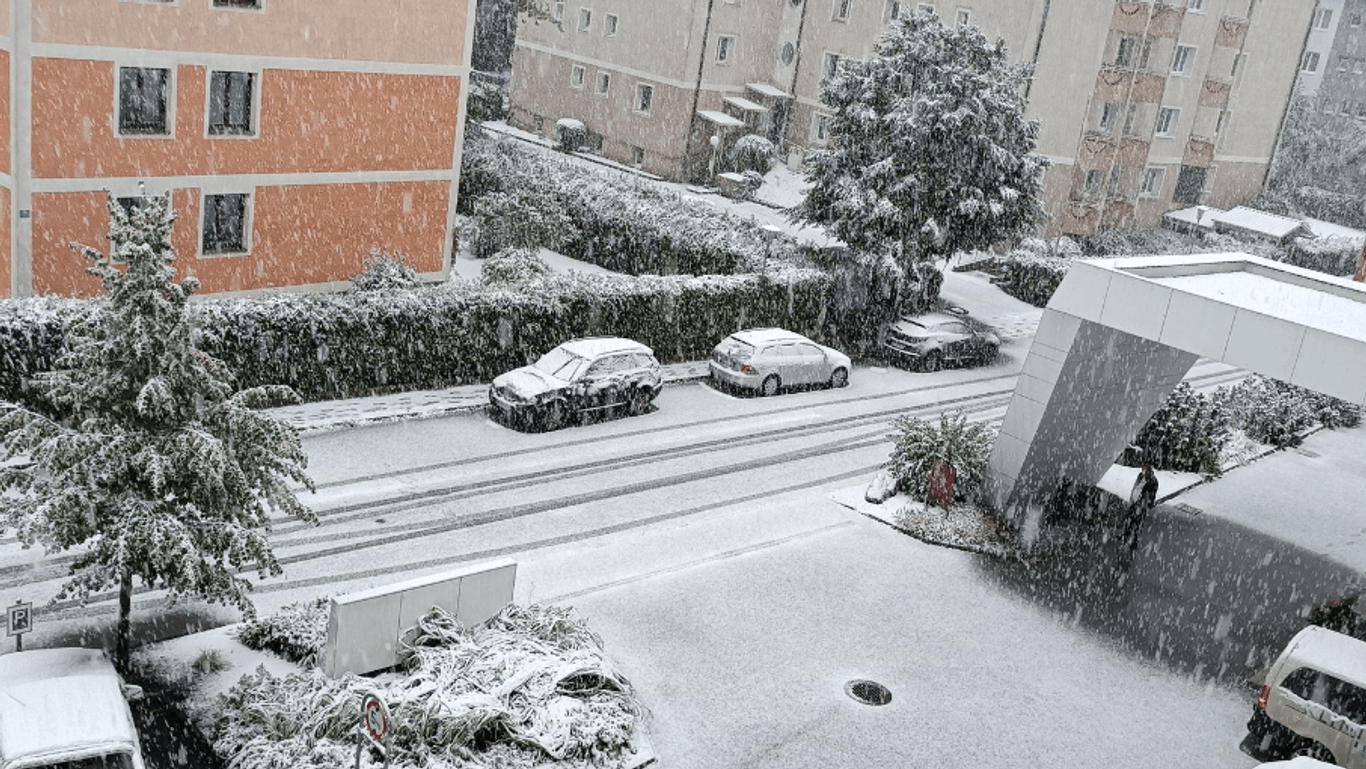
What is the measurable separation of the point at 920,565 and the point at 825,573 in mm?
1854

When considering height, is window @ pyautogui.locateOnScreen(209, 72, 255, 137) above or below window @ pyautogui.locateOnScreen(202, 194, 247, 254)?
above

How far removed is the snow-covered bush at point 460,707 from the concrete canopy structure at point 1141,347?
9.57 metres

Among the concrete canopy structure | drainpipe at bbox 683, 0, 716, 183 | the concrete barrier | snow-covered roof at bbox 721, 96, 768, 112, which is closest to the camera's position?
the concrete barrier

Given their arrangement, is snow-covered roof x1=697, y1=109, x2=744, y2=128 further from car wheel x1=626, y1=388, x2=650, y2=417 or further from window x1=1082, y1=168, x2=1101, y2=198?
car wheel x1=626, y1=388, x2=650, y2=417

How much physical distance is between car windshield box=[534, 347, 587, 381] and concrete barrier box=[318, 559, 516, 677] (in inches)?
364

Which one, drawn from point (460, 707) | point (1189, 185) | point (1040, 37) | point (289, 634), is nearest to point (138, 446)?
point (289, 634)

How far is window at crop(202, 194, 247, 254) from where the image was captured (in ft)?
87.2

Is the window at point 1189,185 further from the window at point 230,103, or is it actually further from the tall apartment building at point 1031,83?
the window at point 230,103

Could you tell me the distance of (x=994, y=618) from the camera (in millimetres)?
18266

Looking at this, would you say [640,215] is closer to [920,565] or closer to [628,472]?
[628,472]

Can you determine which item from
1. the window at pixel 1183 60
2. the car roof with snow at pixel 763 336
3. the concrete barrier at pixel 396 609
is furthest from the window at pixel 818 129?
the concrete barrier at pixel 396 609

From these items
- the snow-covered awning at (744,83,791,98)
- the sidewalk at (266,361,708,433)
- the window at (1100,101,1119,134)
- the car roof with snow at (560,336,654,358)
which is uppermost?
the window at (1100,101,1119,134)

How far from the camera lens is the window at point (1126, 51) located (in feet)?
148

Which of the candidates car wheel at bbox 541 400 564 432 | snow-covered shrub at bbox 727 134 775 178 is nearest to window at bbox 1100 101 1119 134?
snow-covered shrub at bbox 727 134 775 178
